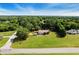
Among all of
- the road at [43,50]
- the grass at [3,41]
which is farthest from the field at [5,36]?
the road at [43,50]

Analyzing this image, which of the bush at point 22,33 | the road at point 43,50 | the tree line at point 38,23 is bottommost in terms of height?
the road at point 43,50

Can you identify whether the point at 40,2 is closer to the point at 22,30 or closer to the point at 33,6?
the point at 33,6

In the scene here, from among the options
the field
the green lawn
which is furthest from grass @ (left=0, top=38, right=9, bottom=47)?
the green lawn

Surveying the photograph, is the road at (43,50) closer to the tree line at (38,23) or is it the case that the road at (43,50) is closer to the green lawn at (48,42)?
the green lawn at (48,42)

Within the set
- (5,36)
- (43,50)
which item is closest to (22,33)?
(5,36)

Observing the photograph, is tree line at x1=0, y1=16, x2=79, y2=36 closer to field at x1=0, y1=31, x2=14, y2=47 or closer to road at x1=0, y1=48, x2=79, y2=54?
field at x1=0, y1=31, x2=14, y2=47

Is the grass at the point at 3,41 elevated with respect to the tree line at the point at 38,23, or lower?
lower

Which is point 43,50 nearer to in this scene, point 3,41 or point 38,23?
point 38,23
